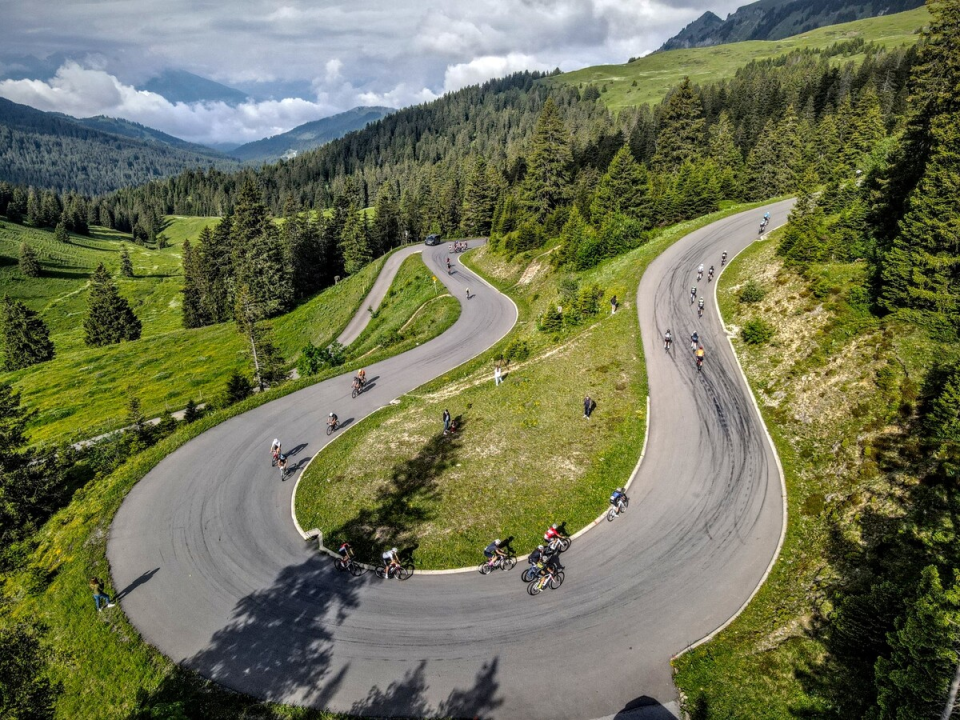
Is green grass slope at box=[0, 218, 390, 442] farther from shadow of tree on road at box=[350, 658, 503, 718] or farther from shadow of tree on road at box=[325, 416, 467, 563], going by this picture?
shadow of tree on road at box=[350, 658, 503, 718]

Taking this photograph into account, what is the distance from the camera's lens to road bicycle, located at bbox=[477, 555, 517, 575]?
62.2ft

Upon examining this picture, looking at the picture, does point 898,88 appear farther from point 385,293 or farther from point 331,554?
point 331,554

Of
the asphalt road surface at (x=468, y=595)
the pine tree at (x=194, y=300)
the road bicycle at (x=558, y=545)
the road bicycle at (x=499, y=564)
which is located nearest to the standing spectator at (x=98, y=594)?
the asphalt road surface at (x=468, y=595)

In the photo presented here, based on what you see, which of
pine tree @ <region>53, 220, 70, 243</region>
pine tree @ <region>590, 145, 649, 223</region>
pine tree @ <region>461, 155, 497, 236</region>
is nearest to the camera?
pine tree @ <region>590, 145, 649, 223</region>

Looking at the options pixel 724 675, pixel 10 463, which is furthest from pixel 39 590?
pixel 724 675

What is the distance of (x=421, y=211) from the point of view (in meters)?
117

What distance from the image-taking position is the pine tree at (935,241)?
21984 mm

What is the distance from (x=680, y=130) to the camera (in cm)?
6719

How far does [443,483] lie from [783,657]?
15.8 m

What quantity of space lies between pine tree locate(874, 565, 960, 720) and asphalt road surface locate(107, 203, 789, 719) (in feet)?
19.7

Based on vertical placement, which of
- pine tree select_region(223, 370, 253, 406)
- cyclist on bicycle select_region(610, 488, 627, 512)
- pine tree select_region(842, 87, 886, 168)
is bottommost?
pine tree select_region(223, 370, 253, 406)

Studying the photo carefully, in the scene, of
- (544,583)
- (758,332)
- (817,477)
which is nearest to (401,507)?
(544,583)

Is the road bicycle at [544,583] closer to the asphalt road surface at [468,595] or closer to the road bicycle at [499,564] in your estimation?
the asphalt road surface at [468,595]

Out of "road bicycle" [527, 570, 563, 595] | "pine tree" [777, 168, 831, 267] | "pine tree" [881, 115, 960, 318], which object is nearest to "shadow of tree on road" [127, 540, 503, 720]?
"road bicycle" [527, 570, 563, 595]
